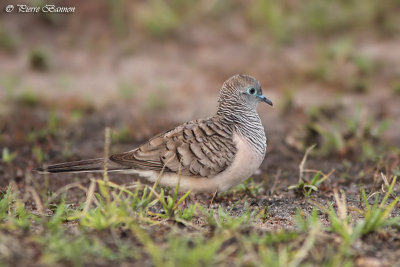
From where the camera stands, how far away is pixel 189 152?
4.64m

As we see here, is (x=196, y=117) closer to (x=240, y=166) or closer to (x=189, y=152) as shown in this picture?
(x=189, y=152)

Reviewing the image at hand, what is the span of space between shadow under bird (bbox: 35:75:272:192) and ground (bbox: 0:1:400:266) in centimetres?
23

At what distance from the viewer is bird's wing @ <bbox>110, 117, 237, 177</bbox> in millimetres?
4598

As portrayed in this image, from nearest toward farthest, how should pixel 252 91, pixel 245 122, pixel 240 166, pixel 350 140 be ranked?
1. pixel 240 166
2. pixel 245 122
3. pixel 252 91
4. pixel 350 140

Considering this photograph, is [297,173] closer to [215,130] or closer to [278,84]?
[215,130]

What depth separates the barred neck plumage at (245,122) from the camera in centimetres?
476

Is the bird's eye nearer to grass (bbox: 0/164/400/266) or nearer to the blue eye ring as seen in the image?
the blue eye ring

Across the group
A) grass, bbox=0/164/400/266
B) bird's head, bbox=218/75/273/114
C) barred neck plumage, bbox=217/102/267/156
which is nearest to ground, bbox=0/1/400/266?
grass, bbox=0/164/400/266

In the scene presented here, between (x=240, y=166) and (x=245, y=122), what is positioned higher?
(x=245, y=122)

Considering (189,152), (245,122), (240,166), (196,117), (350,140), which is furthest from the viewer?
(196,117)

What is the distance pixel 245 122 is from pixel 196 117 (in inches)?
124

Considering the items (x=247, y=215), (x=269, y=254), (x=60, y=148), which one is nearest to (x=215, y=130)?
(x=247, y=215)

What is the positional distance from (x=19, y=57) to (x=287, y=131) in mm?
5085

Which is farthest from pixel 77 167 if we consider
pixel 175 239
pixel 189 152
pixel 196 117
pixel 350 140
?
pixel 196 117
